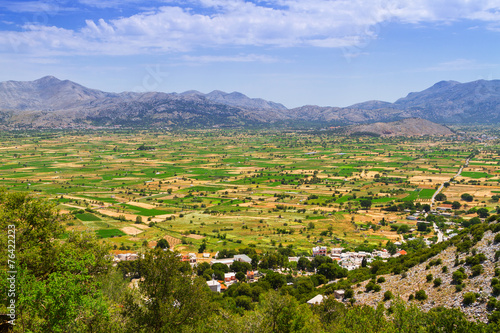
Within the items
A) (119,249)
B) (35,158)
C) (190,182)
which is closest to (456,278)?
(119,249)

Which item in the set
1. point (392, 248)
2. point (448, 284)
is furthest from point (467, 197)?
point (448, 284)

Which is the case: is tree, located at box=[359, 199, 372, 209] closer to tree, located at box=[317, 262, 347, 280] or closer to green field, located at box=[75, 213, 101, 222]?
tree, located at box=[317, 262, 347, 280]

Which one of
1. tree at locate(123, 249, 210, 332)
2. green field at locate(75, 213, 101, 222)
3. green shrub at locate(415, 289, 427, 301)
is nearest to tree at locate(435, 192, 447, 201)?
green shrub at locate(415, 289, 427, 301)

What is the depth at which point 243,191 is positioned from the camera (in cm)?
11350

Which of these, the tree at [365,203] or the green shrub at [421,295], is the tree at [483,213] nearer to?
the tree at [365,203]

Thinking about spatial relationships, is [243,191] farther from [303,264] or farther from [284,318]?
[284,318]

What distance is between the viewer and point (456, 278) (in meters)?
32.0

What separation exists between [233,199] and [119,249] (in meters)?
44.7

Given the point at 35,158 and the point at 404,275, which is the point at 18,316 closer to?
the point at 404,275

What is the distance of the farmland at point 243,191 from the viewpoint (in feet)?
236

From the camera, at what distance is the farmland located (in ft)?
236

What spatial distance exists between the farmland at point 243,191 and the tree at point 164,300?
1673 inches

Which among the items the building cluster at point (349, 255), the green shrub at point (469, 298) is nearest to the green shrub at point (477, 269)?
the green shrub at point (469, 298)

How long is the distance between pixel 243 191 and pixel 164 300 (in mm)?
93352
